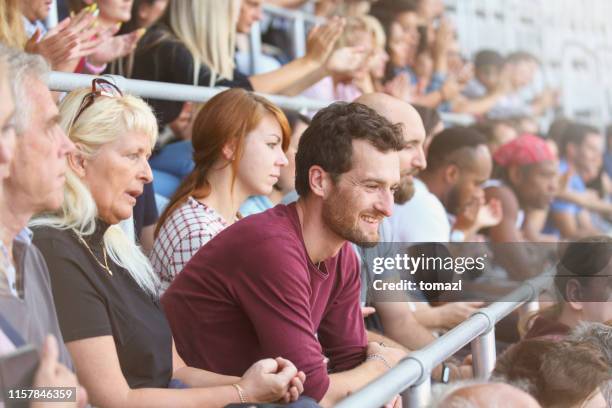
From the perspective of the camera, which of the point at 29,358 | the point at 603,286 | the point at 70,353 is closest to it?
the point at 29,358

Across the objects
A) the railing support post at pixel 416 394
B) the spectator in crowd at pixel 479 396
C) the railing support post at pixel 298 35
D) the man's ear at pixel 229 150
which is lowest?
the railing support post at pixel 416 394

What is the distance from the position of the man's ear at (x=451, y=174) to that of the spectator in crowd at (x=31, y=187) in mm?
2314

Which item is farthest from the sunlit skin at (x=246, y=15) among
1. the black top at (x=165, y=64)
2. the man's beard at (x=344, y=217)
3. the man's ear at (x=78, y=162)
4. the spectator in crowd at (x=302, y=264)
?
the man's ear at (x=78, y=162)

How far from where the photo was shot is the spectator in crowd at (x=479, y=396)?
4.81ft

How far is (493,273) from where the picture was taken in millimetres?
3615

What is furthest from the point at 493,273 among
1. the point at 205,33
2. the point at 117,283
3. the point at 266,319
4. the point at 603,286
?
the point at 117,283

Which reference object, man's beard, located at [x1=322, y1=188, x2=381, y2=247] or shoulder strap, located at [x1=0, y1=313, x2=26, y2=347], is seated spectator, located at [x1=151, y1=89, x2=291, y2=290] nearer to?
man's beard, located at [x1=322, y1=188, x2=381, y2=247]

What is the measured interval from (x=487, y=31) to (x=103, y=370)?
5.03 metres

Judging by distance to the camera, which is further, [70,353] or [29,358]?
[70,353]

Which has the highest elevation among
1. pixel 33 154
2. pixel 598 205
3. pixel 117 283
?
pixel 33 154

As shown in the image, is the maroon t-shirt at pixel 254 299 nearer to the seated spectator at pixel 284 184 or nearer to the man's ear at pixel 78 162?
the man's ear at pixel 78 162

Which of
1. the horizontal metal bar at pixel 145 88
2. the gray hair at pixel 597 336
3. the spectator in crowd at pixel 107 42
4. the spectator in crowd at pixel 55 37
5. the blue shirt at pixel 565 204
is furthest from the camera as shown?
the blue shirt at pixel 565 204

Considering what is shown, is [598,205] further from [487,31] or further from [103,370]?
[103,370]

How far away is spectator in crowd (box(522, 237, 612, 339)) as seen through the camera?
2553 mm
